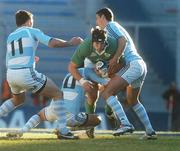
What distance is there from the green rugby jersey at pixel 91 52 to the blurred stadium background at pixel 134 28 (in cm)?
1287

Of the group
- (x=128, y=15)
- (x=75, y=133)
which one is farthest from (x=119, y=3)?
(x=75, y=133)

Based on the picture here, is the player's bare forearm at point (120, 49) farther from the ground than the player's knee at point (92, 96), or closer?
farther from the ground

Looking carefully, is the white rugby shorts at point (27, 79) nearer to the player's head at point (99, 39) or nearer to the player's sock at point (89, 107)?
the player's head at point (99, 39)

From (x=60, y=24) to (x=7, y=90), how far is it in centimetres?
334

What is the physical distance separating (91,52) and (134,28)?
1428 centimetres

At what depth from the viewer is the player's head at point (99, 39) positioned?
1209 cm

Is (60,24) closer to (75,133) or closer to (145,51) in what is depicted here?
A: (145,51)

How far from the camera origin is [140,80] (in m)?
12.7

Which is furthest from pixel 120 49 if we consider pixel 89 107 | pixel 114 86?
pixel 89 107

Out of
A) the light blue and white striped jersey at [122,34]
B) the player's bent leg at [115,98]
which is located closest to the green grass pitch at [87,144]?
the player's bent leg at [115,98]

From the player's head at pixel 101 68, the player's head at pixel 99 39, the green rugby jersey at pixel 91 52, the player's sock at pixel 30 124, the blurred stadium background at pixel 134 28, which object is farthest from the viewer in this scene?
the blurred stadium background at pixel 134 28

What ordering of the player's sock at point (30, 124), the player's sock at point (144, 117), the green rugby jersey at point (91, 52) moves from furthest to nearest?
the player's sock at point (144, 117), the player's sock at point (30, 124), the green rugby jersey at point (91, 52)

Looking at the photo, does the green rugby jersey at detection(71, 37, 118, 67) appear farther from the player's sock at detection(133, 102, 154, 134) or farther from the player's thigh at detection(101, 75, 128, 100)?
the player's sock at detection(133, 102, 154, 134)

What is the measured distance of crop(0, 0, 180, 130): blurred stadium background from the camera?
2605cm
